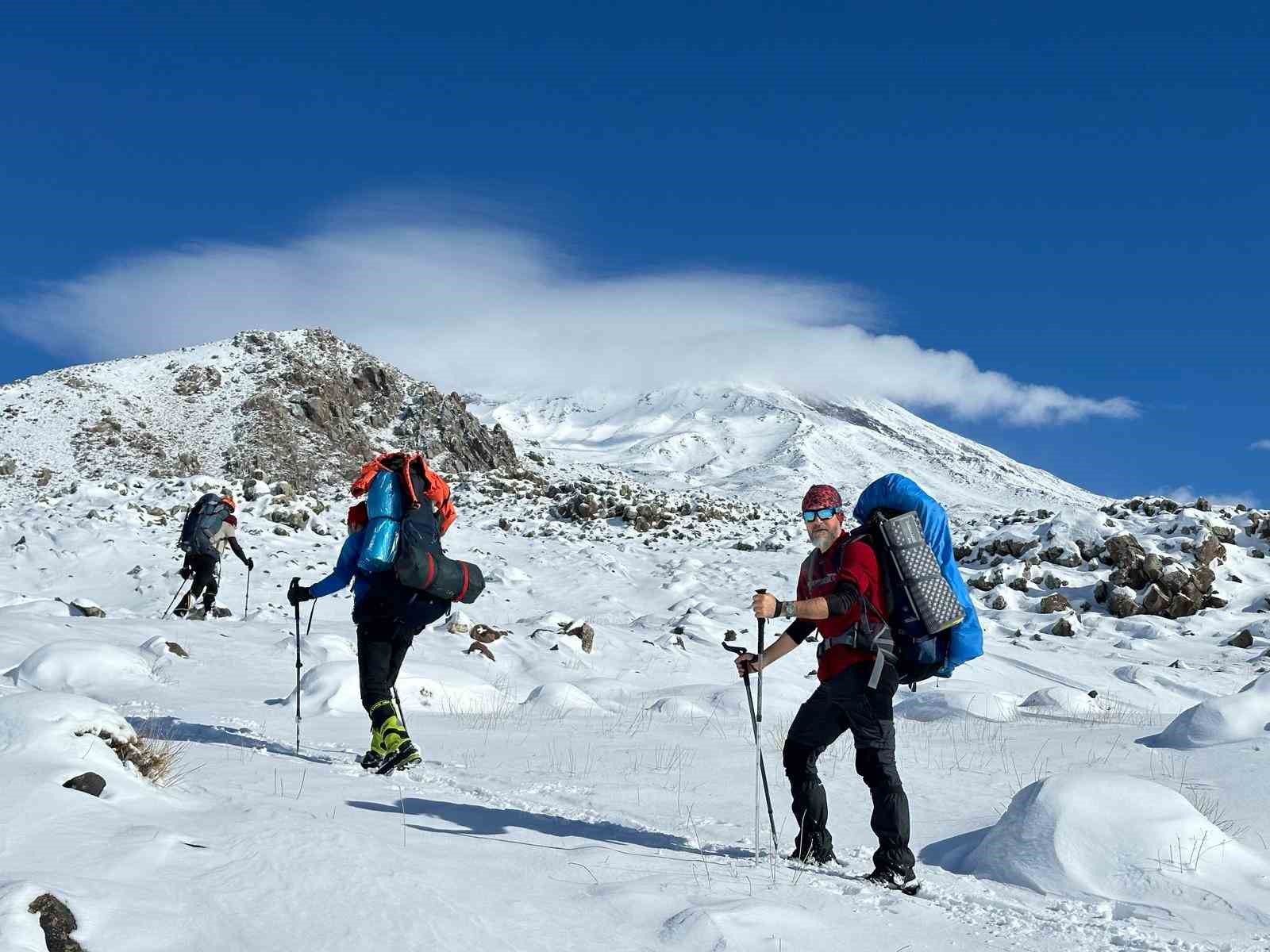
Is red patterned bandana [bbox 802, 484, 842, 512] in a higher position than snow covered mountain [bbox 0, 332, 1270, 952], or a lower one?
higher

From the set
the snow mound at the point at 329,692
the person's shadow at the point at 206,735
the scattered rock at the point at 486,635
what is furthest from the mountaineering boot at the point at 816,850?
the scattered rock at the point at 486,635

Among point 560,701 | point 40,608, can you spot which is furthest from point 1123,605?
point 40,608

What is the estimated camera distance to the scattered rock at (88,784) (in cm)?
412

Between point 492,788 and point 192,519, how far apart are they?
32.6 ft

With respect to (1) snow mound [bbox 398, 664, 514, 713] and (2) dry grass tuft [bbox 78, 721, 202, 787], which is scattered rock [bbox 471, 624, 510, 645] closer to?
(1) snow mound [bbox 398, 664, 514, 713]

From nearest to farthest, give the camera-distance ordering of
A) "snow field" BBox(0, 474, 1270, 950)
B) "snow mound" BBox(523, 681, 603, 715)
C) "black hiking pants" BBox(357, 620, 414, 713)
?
1. "snow field" BBox(0, 474, 1270, 950)
2. "black hiking pants" BBox(357, 620, 414, 713)
3. "snow mound" BBox(523, 681, 603, 715)

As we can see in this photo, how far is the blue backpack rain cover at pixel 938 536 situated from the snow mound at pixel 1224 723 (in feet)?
13.0

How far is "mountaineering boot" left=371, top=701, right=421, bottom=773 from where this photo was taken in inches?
240

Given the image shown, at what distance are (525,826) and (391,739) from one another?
1.43m

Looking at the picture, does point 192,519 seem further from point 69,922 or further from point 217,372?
point 217,372

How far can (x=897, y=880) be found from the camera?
4301 mm

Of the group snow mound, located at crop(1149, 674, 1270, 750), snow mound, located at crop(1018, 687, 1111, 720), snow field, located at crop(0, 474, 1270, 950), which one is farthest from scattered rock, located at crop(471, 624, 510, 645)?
snow mound, located at crop(1149, 674, 1270, 750)

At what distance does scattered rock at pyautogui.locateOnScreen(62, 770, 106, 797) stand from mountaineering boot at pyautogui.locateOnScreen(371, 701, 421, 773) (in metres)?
2.08

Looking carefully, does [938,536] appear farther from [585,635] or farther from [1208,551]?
[1208,551]
